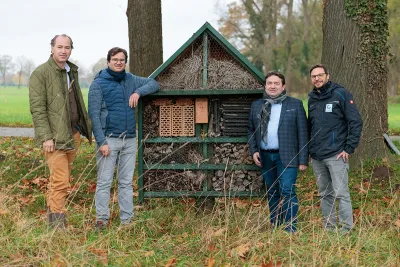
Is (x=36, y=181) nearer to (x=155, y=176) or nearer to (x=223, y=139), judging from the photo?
(x=155, y=176)

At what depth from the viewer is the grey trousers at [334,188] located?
523 cm

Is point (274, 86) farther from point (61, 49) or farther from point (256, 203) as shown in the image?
point (61, 49)

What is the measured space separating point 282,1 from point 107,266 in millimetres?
34660

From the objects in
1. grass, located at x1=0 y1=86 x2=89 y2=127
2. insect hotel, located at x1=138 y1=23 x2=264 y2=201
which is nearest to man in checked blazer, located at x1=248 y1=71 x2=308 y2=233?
insect hotel, located at x1=138 y1=23 x2=264 y2=201

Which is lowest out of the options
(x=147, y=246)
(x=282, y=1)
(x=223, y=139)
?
(x=147, y=246)

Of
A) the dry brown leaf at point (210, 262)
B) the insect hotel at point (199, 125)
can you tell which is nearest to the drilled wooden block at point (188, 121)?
the insect hotel at point (199, 125)

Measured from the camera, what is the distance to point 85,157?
9.58 meters

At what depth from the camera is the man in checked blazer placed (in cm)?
533

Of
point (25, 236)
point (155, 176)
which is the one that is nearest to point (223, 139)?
point (155, 176)

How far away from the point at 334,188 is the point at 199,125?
1731 mm

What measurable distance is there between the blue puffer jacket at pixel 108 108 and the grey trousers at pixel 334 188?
6.73 feet

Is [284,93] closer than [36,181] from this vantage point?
Yes

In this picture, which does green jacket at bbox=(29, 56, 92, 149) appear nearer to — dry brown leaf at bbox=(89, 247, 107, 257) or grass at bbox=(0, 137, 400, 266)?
grass at bbox=(0, 137, 400, 266)

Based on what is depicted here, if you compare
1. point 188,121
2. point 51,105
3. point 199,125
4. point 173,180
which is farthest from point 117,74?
point 173,180
